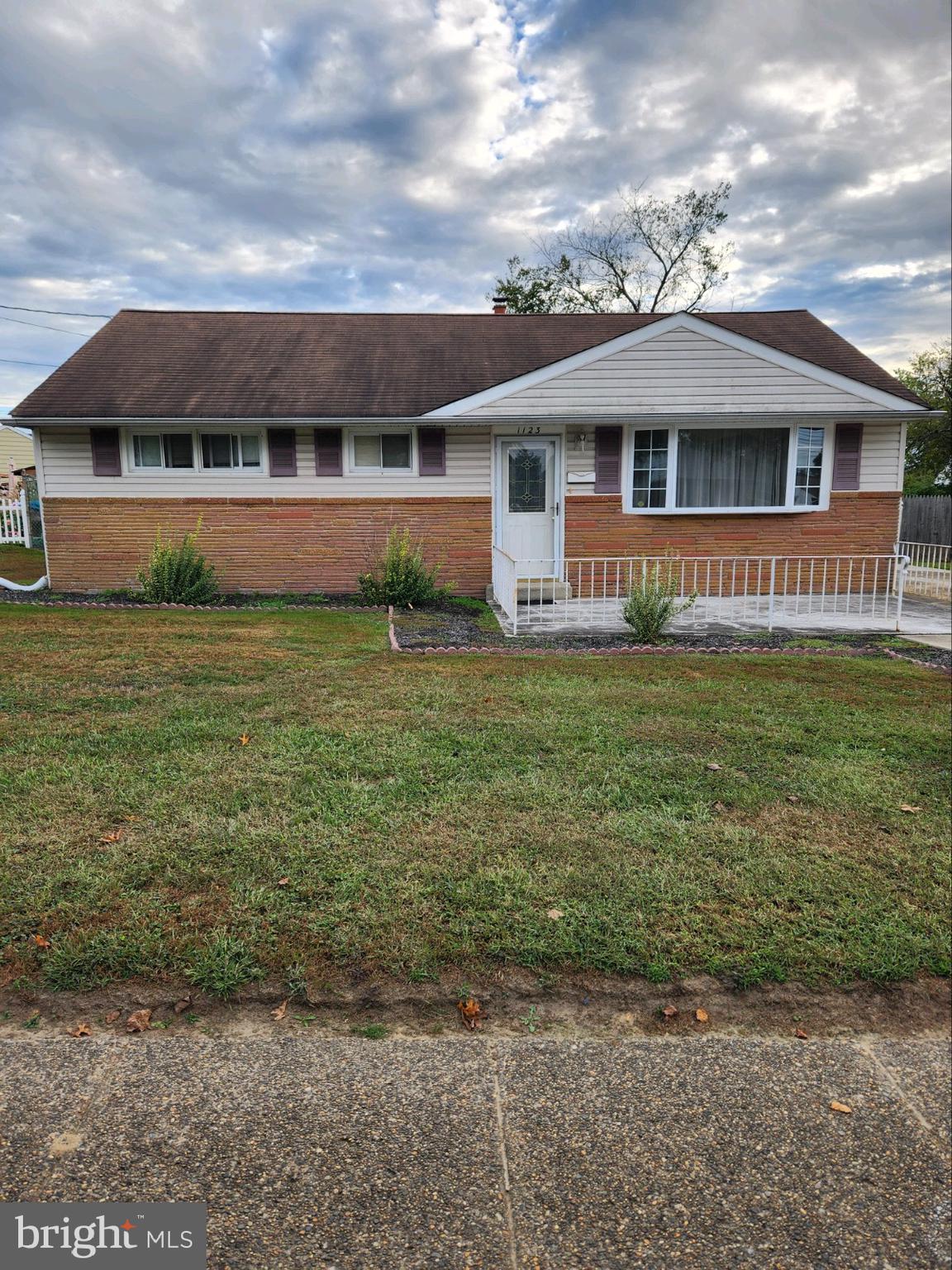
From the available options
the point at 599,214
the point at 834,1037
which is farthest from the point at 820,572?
the point at 599,214

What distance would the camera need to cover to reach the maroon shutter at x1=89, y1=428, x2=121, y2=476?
1303 cm

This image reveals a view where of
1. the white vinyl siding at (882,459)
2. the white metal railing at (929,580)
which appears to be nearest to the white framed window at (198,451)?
the white vinyl siding at (882,459)

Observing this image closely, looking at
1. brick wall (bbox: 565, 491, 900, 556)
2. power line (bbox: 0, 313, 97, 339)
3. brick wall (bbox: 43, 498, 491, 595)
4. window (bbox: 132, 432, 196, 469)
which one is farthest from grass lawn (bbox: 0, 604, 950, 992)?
power line (bbox: 0, 313, 97, 339)

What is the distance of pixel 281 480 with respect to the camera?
13297 mm

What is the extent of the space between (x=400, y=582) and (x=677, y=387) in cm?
542

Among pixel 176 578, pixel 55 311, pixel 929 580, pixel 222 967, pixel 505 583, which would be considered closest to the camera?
pixel 222 967

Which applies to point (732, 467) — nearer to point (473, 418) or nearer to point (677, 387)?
point (677, 387)

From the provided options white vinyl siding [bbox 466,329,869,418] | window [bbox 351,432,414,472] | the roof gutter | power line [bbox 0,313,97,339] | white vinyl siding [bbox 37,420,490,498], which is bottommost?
white vinyl siding [bbox 37,420,490,498]

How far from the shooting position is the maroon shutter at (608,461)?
42.2ft

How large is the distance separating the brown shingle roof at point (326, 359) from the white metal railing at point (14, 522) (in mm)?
8271

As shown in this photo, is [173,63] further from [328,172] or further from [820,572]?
[820,572]

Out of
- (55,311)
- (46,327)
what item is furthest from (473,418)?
(46,327)

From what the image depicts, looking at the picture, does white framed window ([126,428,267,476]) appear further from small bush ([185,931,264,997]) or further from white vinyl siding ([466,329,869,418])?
small bush ([185,931,264,997])

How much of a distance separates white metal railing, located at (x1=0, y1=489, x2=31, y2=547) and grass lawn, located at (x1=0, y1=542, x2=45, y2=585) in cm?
45
